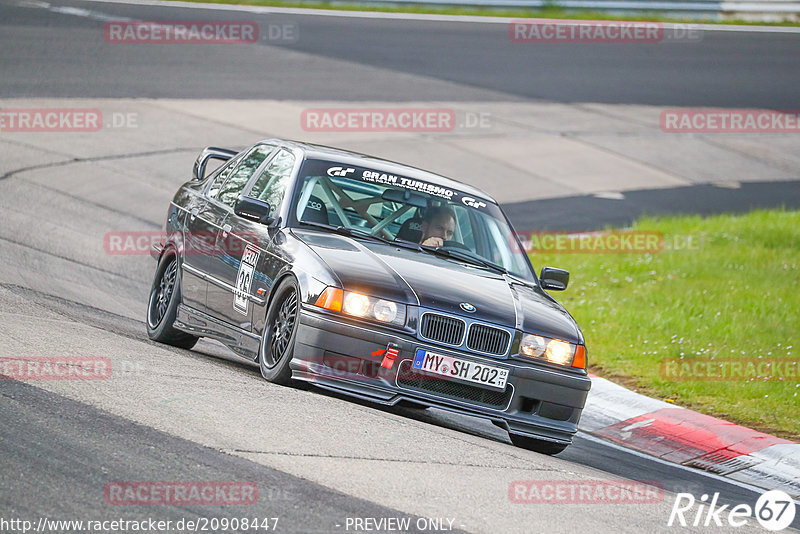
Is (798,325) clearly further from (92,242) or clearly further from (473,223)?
(92,242)

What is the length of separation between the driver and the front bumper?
4.57 feet

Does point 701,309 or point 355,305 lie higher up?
point 355,305

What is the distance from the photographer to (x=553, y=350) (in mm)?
7703

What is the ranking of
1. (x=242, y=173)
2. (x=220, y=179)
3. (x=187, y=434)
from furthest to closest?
1. (x=220, y=179)
2. (x=242, y=173)
3. (x=187, y=434)

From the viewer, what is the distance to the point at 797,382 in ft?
35.0

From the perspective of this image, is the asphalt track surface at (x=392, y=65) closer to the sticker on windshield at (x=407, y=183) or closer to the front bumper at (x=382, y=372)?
the sticker on windshield at (x=407, y=183)

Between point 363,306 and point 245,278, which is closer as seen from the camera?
point 363,306

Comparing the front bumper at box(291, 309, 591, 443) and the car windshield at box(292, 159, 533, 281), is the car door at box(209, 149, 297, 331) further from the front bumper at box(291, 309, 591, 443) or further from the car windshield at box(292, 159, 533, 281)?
the front bumper at box(291, 309, 591, 443)

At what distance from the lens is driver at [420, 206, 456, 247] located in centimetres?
862

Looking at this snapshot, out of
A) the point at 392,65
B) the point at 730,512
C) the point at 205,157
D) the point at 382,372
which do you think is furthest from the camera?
the point at 392,65

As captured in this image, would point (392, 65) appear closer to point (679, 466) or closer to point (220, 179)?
point (220, 179)

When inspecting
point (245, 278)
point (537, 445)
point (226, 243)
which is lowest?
point (537, 445)

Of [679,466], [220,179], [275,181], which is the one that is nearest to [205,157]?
[220,179]

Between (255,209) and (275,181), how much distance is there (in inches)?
27.8
